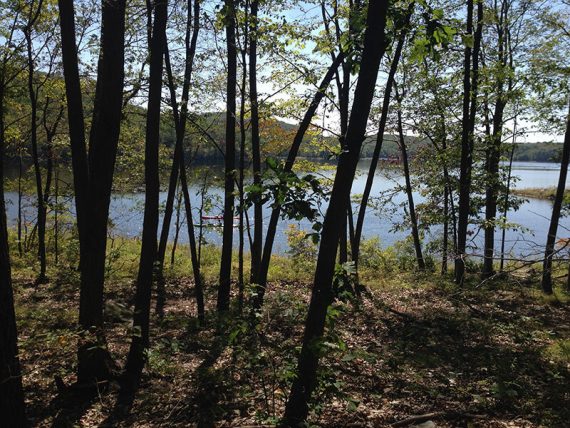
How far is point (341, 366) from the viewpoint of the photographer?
620cm

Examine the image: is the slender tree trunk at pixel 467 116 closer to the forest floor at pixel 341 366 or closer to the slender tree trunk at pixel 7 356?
the forest floor at pixel 341 366

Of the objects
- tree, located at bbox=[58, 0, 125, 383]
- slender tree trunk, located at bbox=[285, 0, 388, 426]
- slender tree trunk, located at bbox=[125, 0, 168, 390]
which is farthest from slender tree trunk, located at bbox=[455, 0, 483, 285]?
tree, located at bbox=[58, 0, 125, 383]

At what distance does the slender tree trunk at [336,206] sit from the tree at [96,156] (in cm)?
266

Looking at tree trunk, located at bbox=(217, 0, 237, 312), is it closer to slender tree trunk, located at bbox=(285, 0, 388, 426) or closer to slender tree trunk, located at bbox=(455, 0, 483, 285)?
slender tree trunk, located at bbox=(285, 0, 388, 426)

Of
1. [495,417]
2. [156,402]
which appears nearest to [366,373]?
[495,417]

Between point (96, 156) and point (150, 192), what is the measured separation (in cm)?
78

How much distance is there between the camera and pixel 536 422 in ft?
15.0

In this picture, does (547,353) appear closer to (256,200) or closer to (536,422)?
(536,422)

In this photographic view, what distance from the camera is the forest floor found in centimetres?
464

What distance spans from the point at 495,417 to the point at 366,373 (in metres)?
1.81

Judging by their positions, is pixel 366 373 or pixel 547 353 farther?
pixel 547 353

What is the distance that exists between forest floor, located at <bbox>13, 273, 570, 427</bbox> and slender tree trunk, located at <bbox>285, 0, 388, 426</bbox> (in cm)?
17

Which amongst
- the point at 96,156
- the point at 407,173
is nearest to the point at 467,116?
the point at 407,173

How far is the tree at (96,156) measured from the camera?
5070 mm
